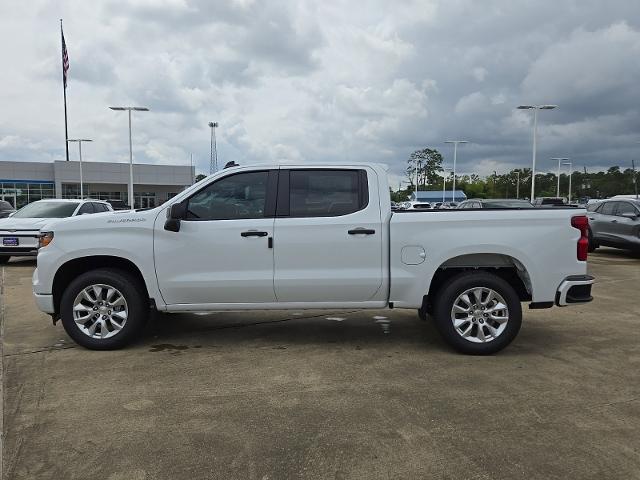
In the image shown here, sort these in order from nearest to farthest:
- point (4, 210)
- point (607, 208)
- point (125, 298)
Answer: point (125, 298) → point (607, 208) → point (4, 210)

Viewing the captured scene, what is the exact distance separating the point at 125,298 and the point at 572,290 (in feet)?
14.6

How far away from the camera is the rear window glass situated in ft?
18.1

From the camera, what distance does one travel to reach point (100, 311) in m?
5.60

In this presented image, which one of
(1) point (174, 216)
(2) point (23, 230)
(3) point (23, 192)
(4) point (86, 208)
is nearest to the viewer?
(1) point (174, 216)

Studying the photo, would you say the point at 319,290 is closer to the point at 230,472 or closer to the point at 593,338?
the point at 230,472

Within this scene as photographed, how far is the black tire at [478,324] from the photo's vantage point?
536cm

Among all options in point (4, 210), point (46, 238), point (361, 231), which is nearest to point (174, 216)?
point (46, 238)

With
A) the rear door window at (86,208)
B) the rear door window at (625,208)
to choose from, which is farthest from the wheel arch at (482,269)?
the rear door window at (86,208)

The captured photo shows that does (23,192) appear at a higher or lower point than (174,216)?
higher

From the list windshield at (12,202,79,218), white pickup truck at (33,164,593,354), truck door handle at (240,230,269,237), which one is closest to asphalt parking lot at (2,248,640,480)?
white pickup truck at (33,164,593,354)

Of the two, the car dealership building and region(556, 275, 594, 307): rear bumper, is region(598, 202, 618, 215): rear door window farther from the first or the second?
the car dealership building

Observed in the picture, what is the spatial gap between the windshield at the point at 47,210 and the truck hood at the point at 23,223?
48 cm

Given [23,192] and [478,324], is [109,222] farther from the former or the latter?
[23,192]

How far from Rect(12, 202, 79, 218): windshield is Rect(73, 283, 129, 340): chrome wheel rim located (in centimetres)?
872
